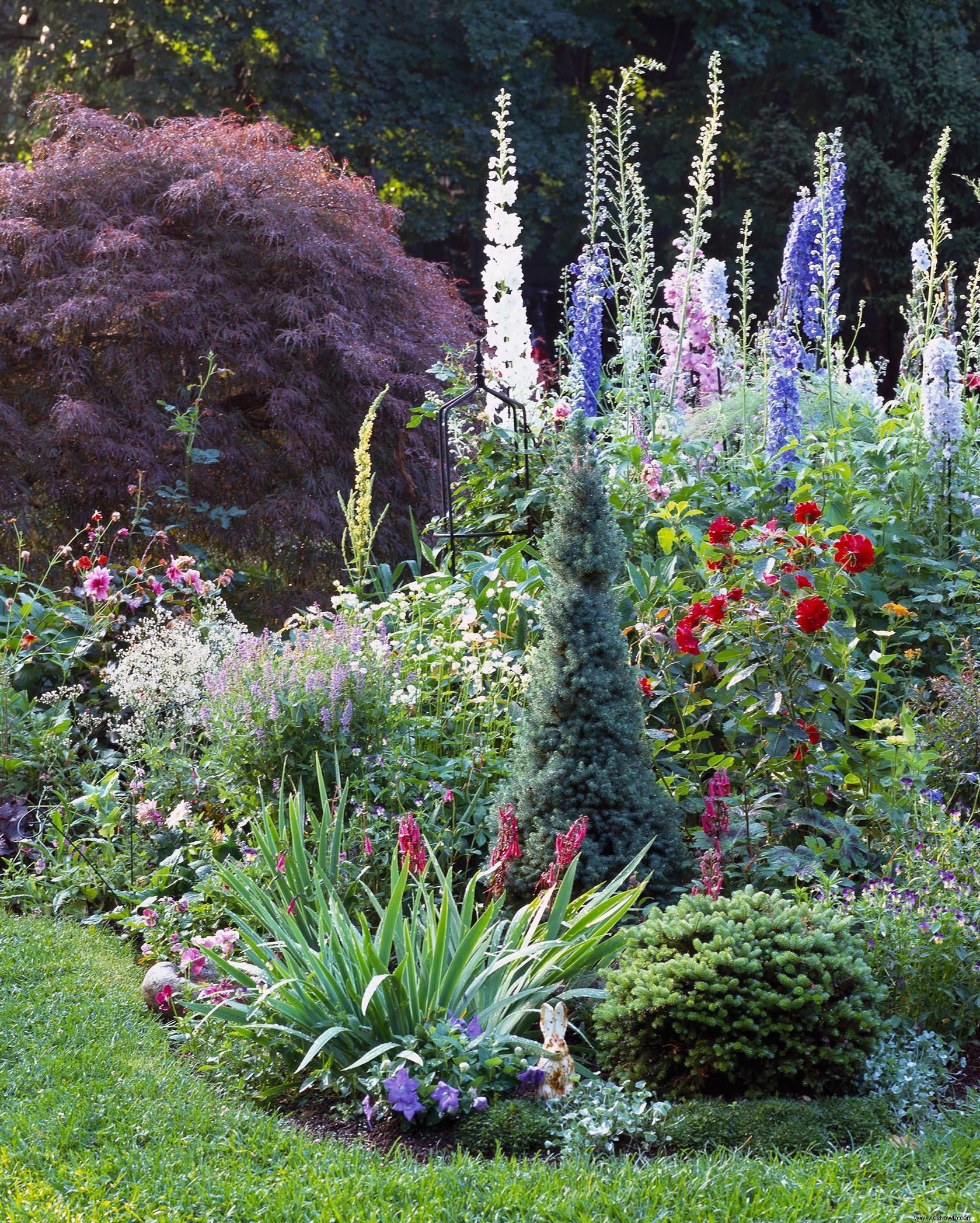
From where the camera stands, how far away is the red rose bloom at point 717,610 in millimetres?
3695

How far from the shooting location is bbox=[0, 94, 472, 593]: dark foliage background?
254 inches

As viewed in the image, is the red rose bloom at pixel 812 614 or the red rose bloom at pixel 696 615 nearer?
the red rose bloom at pixel 812 614

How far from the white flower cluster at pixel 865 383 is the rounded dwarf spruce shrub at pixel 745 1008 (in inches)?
158

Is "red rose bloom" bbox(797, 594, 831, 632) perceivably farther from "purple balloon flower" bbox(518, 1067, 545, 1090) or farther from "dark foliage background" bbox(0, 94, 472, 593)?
"dark foliage background" bbox(0, 94, 472, 593)

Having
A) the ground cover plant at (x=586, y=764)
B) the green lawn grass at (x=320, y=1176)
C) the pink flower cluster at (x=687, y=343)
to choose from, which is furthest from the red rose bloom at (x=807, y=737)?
the pink flower cluster at (x=687, y=343)

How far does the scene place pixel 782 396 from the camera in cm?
512

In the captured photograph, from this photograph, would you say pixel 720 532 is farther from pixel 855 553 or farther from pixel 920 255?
pixel 920 255

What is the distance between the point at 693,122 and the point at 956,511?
14.3m

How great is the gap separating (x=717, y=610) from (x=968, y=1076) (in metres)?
1.43

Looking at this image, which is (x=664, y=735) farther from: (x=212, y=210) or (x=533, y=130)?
(x=533, y=130)

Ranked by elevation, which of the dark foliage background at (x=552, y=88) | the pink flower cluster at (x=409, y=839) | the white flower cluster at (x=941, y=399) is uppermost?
the dark foliage background at (x=552, y=88)

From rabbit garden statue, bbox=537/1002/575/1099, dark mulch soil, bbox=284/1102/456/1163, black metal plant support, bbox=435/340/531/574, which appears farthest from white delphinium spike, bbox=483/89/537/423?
dark mulch soil, bbox=284/1102/456/1163

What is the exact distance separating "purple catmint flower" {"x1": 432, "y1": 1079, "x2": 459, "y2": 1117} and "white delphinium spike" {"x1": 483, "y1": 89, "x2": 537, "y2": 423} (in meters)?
3.84

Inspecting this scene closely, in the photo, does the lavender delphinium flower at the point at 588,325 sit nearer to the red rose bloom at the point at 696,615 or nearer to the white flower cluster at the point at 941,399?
the white flower cluster at the point at 941,399
